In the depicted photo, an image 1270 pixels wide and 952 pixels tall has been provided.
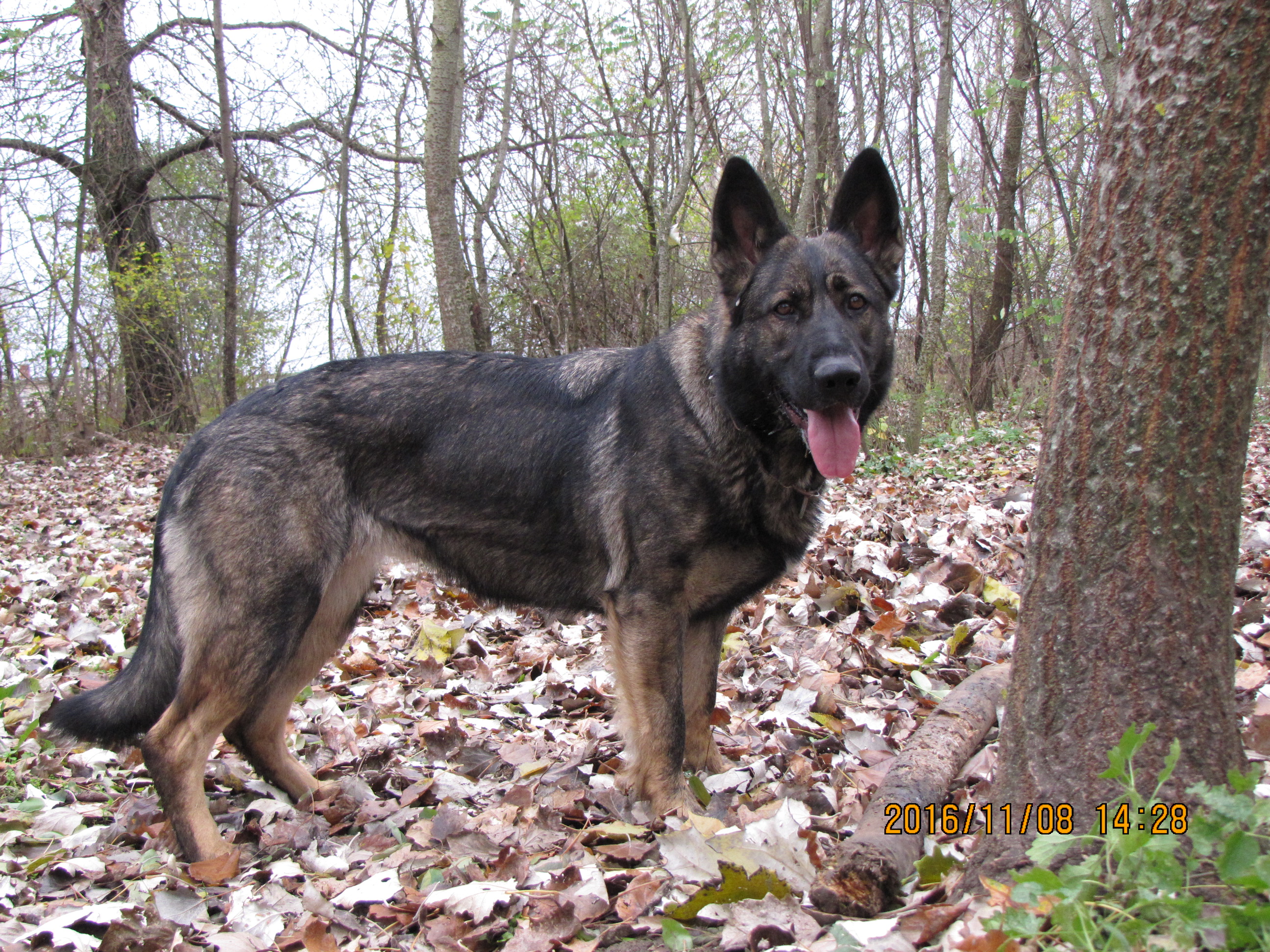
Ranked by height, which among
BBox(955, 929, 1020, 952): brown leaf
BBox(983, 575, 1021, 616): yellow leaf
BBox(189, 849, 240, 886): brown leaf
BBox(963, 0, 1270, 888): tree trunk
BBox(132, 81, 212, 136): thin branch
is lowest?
BBox(189, 849, 240, 886): brown leaf

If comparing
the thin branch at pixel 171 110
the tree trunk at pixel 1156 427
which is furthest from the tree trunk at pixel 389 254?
the tree trunk at pixel 1156 427

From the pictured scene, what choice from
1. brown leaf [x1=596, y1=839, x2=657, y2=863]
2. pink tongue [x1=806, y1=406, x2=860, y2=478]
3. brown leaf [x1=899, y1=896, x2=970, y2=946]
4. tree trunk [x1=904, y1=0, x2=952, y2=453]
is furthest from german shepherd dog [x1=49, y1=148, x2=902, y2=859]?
tree trunk [x1=904, y1=0, x2=952, y2=453]

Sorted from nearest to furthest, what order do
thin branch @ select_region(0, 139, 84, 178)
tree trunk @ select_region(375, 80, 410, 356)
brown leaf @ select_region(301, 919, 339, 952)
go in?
1. brown leaf @ select_region(301, 919, 339, 952)
2. thin branch @ select_region(0, 139, 84, 178)
3. tree trunk @ select_region(375, 80, 410, 356)

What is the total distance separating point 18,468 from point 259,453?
13.5 m

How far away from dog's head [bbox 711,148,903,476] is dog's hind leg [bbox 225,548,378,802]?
5.83ft

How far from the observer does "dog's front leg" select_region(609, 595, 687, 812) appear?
10.6 ft

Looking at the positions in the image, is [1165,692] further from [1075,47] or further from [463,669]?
[1075,47]

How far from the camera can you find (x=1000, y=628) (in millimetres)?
4039

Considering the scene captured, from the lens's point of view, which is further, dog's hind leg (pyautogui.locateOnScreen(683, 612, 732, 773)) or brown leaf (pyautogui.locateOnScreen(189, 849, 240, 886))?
dog's hind leg (pyautogui.locateOnScreen(683, 612, 732, 773))

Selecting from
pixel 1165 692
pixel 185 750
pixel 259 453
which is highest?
pixel 259 453

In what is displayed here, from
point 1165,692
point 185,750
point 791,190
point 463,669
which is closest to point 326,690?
point 463,669
